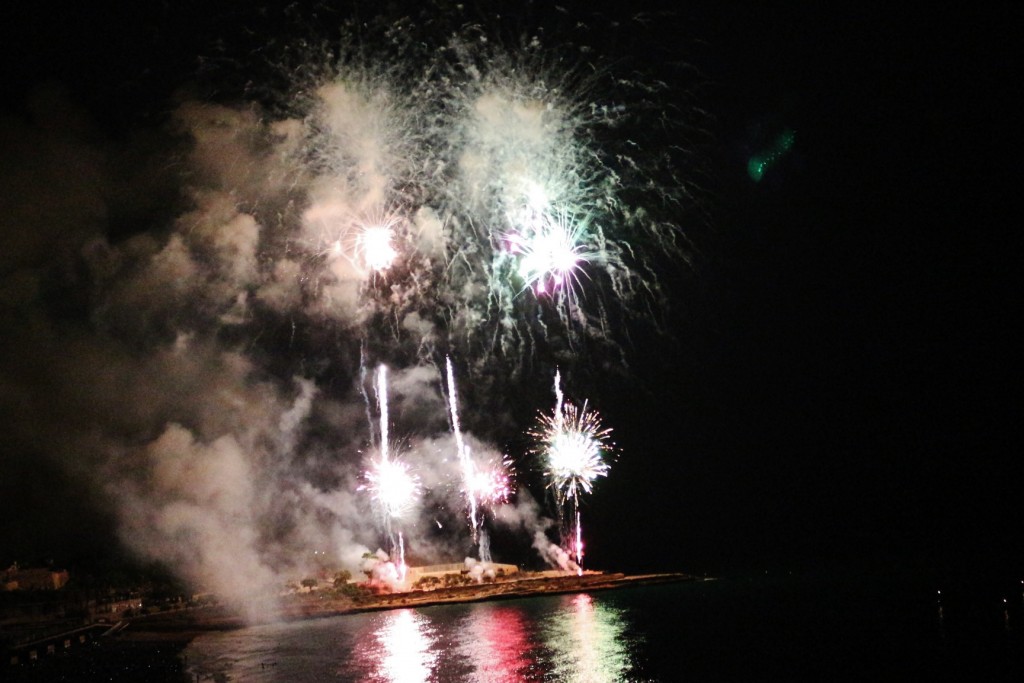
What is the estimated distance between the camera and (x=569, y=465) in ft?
152

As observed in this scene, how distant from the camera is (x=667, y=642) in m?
35.0

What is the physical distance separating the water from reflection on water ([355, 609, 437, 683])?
101 mm

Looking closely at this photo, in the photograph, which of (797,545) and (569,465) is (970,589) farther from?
(797,545)

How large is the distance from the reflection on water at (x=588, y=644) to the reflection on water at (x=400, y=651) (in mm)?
5751

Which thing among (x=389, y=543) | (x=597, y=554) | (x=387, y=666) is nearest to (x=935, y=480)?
(x=597, y=554)

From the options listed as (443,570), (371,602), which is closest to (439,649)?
(371,602)

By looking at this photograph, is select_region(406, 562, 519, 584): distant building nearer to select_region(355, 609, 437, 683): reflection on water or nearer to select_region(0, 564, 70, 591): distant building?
select_region(355, 609, 437, 683): reflection on water

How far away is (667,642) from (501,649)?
8.02m

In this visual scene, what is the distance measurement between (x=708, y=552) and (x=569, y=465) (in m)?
78.7

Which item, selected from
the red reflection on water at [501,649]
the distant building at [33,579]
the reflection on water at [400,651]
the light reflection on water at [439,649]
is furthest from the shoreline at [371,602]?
the red reflection on water at [501,649]

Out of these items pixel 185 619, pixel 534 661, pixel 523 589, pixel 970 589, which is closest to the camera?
pixel 534 661

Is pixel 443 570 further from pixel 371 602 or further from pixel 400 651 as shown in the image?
pixel 400 651

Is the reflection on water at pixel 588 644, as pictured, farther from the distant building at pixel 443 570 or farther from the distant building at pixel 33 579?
the distant building at pixel 33 579

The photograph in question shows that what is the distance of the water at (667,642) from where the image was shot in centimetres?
2720
